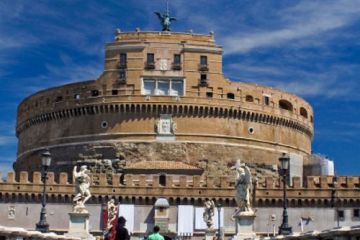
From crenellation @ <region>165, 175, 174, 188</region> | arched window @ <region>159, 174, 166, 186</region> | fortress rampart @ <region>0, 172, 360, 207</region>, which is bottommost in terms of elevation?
fortress rampart @ <region>0, 172, 360, 207</region>

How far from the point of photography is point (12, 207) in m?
49.1

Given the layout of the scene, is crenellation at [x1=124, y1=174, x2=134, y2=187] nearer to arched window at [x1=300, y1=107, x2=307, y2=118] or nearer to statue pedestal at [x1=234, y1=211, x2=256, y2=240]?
arched window at [x1=300, y1=107, x2=307, y2=118]

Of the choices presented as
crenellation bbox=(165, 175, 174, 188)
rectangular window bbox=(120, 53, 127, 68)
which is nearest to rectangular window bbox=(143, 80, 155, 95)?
rectangular window bbox=(120, 53, 127, 68)

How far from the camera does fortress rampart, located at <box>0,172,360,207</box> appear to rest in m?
49.1

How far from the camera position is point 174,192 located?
49562mm

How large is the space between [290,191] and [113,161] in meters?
15.5

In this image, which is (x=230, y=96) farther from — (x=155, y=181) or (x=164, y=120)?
(x=155, y=181)

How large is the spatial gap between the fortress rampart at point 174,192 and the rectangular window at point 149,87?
10.9 metres

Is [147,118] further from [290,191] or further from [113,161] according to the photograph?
[290,191]

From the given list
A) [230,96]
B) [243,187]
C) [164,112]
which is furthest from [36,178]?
[243,187]

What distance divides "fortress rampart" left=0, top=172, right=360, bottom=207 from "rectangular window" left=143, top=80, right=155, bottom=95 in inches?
428

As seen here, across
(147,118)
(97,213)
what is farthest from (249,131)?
(97,213)

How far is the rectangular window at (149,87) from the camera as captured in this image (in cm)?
5891

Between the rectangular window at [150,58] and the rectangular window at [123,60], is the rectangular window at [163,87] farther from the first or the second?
the rectangular window at [123,60]
